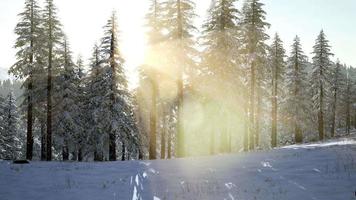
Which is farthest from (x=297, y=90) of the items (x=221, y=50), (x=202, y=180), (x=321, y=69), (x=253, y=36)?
(x=202, y=180)

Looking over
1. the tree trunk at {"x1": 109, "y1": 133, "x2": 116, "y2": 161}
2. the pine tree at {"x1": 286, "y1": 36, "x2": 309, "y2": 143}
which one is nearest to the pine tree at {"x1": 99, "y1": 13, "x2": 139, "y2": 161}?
the tree trunk at {"x1": 109, "y1": 133, "x2": 116, "y2": 161}

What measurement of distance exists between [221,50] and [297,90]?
19860mm

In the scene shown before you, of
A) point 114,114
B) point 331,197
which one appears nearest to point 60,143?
point 114,114

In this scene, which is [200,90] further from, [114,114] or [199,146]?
[199,146]

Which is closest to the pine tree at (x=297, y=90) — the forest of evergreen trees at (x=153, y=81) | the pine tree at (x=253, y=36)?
the forest of evergreen trees at (x=153, y=81)

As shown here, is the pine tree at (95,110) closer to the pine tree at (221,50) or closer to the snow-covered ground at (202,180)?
the pine tree at (221,50)

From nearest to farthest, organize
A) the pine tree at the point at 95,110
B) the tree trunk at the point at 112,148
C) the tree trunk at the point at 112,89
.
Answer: the tree trunk at the point at 112,148 < the tree trunk at the point at 112,89 < the pine tree at the point at 95,110

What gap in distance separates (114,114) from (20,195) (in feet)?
61.9

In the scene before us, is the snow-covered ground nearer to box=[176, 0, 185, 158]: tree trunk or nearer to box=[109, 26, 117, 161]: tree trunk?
box=[176, 0, 185, 158]: tree trunk

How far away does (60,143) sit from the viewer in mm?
35031

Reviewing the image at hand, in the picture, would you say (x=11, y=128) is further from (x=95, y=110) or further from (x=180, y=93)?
(x=180, y=93)

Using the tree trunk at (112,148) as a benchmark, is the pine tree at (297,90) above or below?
above

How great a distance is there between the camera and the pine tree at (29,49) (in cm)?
2822

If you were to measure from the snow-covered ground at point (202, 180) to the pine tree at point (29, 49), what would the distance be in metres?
13.3
